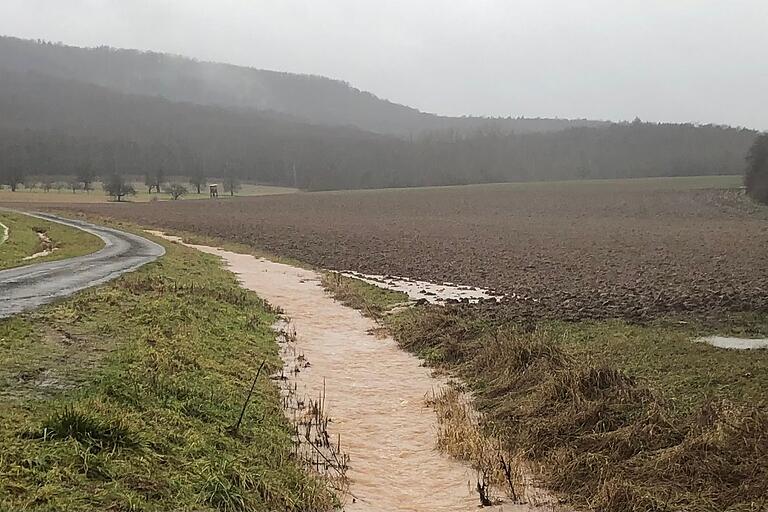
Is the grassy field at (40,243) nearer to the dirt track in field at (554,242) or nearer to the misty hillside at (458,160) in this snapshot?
the dirt track in field at (554,242)

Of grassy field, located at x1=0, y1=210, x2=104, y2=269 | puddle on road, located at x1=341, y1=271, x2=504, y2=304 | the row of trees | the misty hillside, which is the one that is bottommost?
puddle on road, located at x1=341, y1=271, x2=504, y2=304

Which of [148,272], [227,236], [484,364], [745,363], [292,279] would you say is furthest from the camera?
[227,236]

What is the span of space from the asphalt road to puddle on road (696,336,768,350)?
14.3 metres

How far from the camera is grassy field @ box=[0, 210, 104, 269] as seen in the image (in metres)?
28.1

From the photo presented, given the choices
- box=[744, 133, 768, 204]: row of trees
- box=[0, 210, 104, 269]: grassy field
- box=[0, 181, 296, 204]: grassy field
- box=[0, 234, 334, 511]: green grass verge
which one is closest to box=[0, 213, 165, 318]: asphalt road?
box=[0, 234, 334, 511]: green grass verge

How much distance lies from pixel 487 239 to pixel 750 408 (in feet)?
126

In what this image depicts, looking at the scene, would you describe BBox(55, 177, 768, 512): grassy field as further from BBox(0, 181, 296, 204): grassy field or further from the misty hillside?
the misty hillside

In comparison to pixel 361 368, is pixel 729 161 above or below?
above

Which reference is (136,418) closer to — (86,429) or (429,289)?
(86,429)

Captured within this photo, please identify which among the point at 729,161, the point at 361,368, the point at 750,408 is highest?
the point at 729,161

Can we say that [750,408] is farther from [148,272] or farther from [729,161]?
[729,161]

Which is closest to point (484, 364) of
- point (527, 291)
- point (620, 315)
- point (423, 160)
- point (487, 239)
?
point (620, 315)

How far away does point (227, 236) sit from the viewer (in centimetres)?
5309

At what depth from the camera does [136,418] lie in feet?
28.4
